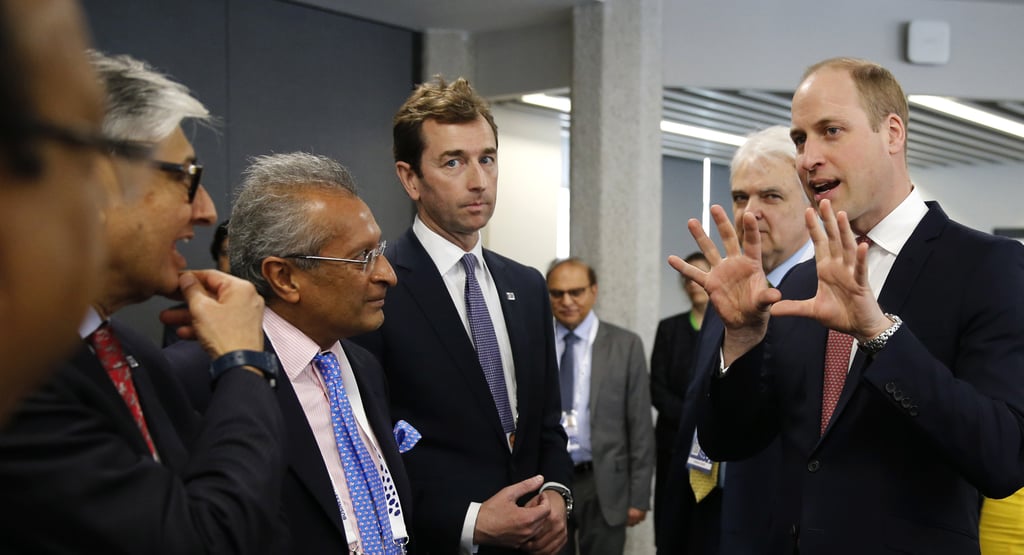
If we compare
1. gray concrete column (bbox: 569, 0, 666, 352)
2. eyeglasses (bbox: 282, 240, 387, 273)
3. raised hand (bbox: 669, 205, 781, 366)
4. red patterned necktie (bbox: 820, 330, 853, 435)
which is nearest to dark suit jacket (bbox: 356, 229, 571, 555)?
eyeglasses (bbox: 282, 240, 387, 273)

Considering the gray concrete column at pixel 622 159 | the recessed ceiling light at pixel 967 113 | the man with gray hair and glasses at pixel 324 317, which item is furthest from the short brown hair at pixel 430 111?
the recessed ceiling light at pixel 967 113

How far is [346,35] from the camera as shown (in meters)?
6.77

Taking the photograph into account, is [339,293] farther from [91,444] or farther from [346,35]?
[346,35]

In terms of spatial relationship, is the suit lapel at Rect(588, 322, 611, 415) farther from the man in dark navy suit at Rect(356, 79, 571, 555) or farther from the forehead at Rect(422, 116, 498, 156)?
the forehead at Rect(422, 116, 498, 156)

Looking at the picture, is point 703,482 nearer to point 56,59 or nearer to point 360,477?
point 360,477

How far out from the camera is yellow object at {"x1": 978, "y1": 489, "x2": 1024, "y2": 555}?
92.3 inches

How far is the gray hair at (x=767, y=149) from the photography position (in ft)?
10.5

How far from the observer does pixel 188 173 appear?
1395 millimetres

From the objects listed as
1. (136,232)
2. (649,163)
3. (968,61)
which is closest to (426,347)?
(136,232)

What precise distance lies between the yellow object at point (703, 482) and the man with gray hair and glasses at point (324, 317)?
4.00 feet

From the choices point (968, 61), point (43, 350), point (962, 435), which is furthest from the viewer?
point (968, 61)

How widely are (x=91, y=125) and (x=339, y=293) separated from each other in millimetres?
1503

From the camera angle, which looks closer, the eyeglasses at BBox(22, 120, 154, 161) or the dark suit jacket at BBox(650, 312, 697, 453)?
the eyeglasses at BBox(22, 120, 154, 161)

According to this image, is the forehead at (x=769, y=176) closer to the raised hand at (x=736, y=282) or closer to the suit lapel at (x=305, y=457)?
the raised hand at (x=736, y=282)
